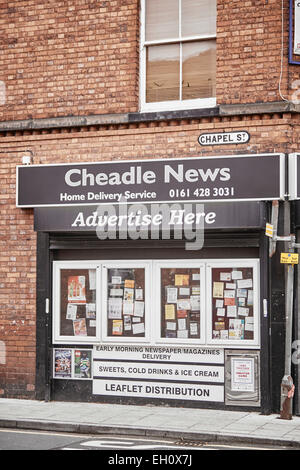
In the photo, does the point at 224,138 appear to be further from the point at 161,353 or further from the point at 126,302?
the point at 161,353

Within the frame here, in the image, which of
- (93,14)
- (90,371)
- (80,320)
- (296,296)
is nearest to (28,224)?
(80,320)

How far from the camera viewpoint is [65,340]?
12898 millimetres

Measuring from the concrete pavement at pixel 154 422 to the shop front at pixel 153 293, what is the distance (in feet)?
1.35

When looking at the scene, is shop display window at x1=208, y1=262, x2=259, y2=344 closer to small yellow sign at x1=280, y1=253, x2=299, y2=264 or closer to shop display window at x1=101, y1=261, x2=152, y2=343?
small yellow sign at x1=280, y1=253, x2=299, y2=264

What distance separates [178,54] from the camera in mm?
12828

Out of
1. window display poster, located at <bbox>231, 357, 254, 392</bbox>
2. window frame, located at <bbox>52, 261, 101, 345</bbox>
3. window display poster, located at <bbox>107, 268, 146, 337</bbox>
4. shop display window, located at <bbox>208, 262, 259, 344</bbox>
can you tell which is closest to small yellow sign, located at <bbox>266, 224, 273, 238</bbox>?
shop display window, located at <bbox>208, 262, 259, 344</bbox>

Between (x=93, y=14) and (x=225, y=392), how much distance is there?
6554 mm

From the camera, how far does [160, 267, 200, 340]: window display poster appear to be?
12289 mm

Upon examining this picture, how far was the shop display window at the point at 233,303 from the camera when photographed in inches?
471

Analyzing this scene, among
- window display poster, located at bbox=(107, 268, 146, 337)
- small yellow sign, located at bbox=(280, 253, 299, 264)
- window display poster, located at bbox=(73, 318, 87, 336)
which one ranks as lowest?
window display poster, located at bbox=(73, 318, 87, 336)

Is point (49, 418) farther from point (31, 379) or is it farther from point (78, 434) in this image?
point (31, 379)

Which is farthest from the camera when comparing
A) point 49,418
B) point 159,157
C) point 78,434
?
point 159,157

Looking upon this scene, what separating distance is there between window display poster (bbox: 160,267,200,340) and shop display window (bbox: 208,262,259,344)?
0.27 meters

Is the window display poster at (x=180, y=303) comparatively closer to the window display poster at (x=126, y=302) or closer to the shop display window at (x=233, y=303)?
the shop display window at (x=233, y=303)
